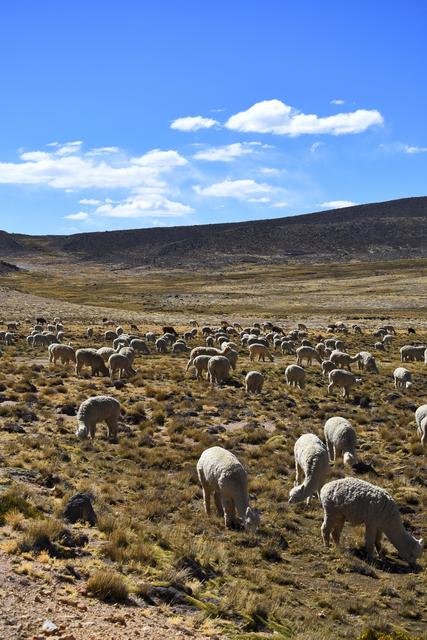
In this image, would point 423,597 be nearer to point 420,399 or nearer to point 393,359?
point 420,399

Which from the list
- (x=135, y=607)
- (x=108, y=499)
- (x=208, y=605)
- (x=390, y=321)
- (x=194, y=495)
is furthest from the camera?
(x=390, y=321)

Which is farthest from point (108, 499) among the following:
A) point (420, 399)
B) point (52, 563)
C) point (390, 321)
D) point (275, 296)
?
point (275, 296)

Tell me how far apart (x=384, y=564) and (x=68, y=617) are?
20.1ft

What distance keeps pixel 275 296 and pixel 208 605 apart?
11232 cm

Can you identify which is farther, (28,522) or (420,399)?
(420,399)

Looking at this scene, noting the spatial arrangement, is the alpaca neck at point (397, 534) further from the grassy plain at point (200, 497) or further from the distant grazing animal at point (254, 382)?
the distant grazing animal at point (254, 382)

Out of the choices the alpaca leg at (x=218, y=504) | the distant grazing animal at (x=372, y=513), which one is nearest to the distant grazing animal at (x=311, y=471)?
the alpaca leg at (x=218, y=504)

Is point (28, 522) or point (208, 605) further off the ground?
point (28, 522)

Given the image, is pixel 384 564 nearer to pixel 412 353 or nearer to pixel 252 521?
pixel 252 521

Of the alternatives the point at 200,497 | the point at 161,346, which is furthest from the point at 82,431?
the point at 161,346

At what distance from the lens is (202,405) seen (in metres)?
24.8

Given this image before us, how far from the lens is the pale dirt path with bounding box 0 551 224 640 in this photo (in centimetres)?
671

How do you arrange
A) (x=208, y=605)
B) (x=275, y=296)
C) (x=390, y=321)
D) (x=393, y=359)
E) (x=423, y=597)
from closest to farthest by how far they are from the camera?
(x=208, y=605), (x=423, y=597), (x=393, y=359), (x=390, y=321), (x=275, y=296)

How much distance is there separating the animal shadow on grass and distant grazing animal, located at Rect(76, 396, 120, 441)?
902 centimetres
